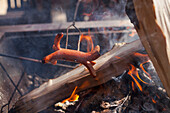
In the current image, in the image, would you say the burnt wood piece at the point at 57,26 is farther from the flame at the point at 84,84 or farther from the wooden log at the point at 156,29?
the wooden log at the point at 156,29

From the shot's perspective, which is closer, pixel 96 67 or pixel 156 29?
pixel 156 29

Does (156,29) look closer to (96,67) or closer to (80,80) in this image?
(96,67)

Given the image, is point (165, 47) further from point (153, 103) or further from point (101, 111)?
point (101, 111)

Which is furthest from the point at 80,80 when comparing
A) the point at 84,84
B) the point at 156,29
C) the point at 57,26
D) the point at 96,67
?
the point at 57,26

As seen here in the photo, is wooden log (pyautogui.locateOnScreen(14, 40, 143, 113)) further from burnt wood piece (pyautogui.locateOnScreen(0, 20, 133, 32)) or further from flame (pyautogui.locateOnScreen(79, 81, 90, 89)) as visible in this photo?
burnt wood piece (pyautogui.locateOnScreen(0, 20, 133, 32))

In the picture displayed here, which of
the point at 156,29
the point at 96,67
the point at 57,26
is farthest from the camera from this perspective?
the point at 57,26

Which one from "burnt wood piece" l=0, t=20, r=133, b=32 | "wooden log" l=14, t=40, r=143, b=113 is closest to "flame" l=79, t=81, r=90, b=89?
"wooden log" l=14, t=40, r=143, b=113

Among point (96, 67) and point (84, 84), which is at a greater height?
point (96, 67)
